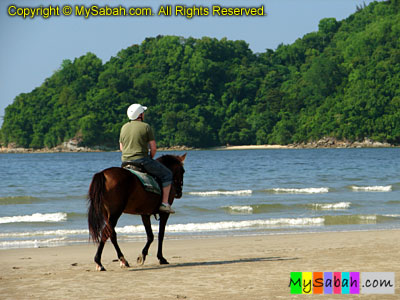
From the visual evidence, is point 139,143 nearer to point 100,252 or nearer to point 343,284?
point 100,252

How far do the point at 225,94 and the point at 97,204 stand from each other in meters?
142

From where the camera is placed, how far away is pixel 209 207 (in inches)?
877

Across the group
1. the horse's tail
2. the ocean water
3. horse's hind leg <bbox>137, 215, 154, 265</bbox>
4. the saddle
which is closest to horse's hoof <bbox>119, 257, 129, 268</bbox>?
horse's hind leg <bbox>137, 215, 154, 265</bbox>

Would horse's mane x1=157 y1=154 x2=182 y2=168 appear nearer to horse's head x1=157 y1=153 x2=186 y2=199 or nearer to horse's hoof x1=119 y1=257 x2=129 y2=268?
horse's head x1=157 y1=153 x2=186 y2=199

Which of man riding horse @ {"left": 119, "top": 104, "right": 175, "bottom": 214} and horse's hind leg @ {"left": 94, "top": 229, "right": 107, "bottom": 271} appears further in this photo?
man riding horse @ {"left": 119, "top": 104, "right": 175, "bottom": 214}

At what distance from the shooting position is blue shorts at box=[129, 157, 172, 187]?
9.59m

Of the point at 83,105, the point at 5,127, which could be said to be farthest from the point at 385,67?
the point at 5,127

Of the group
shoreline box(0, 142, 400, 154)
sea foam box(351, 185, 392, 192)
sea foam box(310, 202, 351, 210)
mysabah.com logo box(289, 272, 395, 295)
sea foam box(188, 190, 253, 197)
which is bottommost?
shoreline box(0, 142, 400, 154)

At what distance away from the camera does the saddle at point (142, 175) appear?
953 centimetres

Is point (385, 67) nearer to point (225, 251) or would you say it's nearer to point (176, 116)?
point (176, 116)

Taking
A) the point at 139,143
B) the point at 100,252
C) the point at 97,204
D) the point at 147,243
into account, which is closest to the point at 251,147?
the point at 147,243

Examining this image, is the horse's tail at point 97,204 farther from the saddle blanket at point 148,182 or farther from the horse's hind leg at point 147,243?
the horse's hind leg at point 147,243

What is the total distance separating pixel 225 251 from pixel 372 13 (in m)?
168

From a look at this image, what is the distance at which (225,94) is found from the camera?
150500 millimetres
